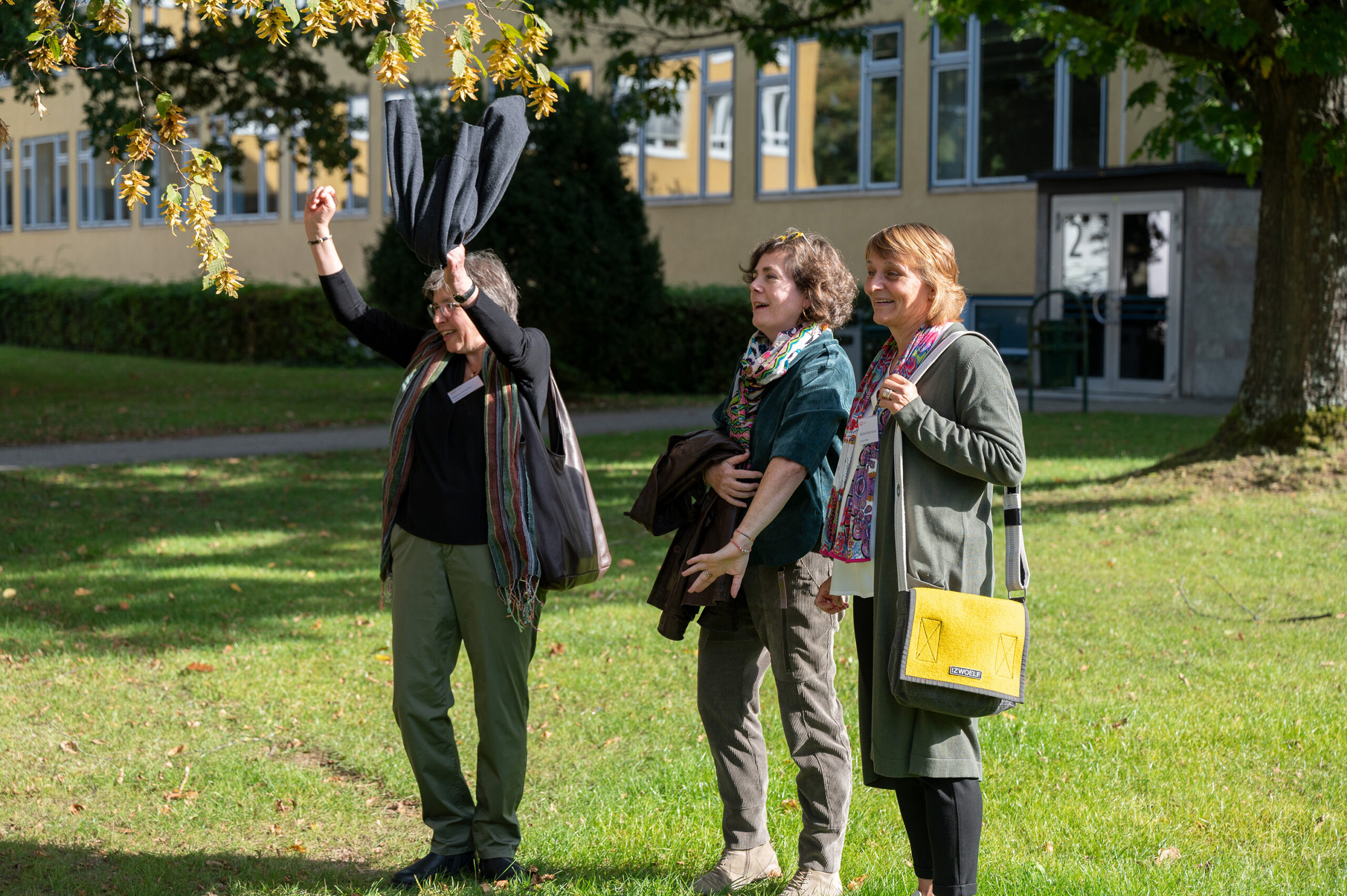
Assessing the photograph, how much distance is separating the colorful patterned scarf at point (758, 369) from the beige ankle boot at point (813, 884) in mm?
1193

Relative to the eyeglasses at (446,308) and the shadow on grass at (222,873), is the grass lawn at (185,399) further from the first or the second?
the eyeglasses at (446,308)

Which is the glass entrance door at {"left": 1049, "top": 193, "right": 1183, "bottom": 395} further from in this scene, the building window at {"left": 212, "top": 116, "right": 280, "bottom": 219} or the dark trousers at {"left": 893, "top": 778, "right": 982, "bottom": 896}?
the building window at {"left": 212, "top": 116, "right": 280, "bottom": 219}

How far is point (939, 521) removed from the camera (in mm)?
3334

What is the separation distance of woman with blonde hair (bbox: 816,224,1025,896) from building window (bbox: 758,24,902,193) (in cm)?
1981

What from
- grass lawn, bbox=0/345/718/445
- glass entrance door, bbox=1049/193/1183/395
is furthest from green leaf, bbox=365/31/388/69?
glass entrance door, bbox=1049/193/1183/395

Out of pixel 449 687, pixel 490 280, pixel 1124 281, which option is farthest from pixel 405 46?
pixel 1124 281

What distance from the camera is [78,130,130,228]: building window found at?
38594mm

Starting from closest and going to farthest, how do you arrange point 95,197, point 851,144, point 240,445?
point 240,445 < point 851,144 < point 95,197

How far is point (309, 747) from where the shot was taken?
212 inches

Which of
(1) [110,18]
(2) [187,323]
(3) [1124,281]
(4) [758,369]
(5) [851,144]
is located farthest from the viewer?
(2) [187,323]

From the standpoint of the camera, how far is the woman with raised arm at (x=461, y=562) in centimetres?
399

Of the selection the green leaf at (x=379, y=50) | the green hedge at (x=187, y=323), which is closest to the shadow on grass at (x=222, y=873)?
the green leaf at (x=379, y=50)

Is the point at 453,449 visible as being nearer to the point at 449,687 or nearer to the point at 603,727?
the point at 449,687

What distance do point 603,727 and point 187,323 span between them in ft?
81.4
